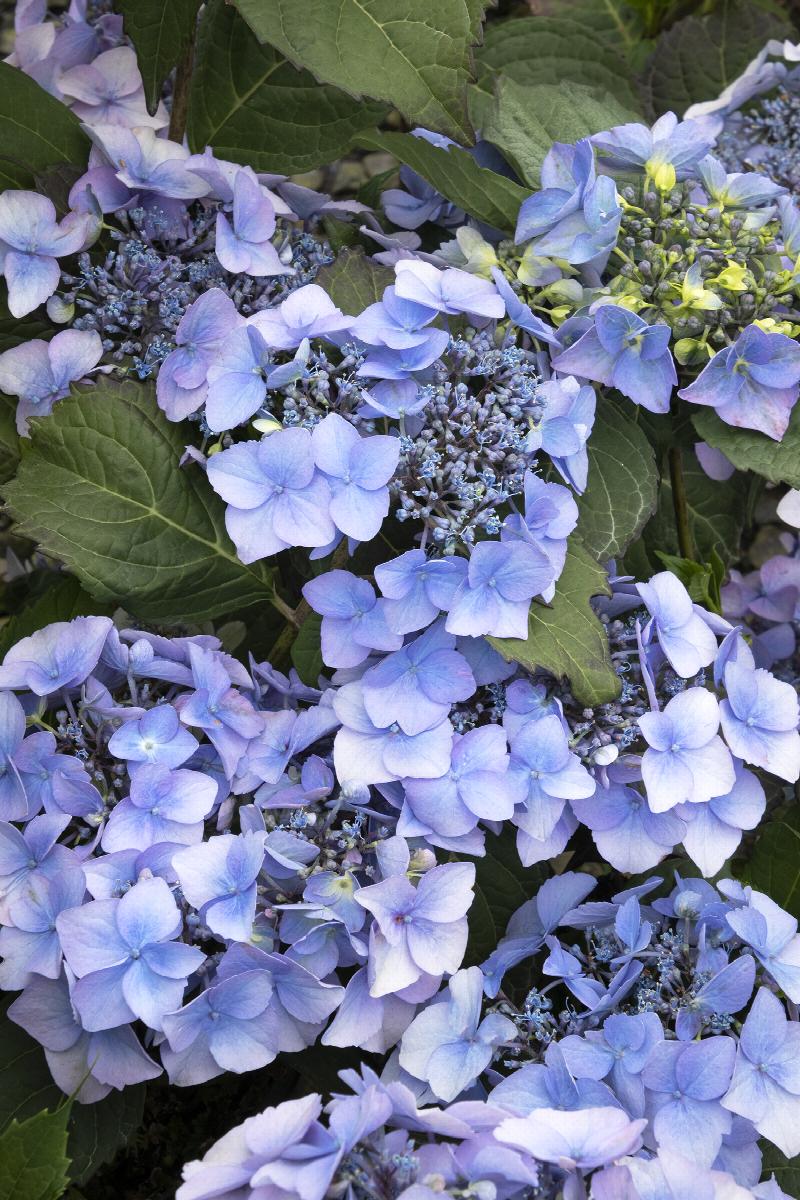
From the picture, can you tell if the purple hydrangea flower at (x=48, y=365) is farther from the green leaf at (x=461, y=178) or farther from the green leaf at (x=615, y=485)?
the green leaf at (x=615, y=485)

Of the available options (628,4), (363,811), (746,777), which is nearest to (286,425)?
(363,811)

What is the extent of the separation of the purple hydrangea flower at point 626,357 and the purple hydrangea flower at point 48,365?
35cm

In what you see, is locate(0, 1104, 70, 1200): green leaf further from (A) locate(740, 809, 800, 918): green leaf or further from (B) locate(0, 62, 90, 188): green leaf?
(B) locate(0, 62, 90, 188): green leaf

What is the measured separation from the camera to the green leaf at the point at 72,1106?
36.6 inches

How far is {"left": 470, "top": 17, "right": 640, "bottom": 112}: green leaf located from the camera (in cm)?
145

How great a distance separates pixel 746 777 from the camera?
0.94 meters

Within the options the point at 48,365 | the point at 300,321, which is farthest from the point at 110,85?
the point at 300,321

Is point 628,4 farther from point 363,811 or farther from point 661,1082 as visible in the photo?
point 661,1082

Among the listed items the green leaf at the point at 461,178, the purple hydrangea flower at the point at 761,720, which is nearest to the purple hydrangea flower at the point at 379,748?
the purple hydrangea flower at the point at 761,720

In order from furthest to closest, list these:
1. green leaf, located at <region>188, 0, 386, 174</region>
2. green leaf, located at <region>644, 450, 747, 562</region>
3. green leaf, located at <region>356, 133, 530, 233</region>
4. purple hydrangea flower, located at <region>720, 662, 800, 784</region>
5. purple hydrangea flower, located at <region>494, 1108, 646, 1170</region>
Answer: green leaf, located at <region>644, 450, 747, 562</region>
green leaf, located at <region>188, 0, 386, 174</region>
green leaf, located at <region>356, 133, 530, 233</region>
purple hydrangea flower, located at <region>720, 662, 800, 784</region>
purple hydrangea flower, located at <region>494, 1108, 646, 1170</region>

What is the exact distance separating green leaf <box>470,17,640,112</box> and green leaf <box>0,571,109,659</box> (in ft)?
2.63

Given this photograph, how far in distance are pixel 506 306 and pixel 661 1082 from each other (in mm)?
544

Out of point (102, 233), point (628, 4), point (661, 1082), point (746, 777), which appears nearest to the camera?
point (661, 1082)

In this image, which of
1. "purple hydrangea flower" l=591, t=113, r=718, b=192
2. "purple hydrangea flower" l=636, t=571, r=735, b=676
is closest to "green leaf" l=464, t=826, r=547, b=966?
"purple hydrangea flower" l=636, t=571, r=735, b=676
